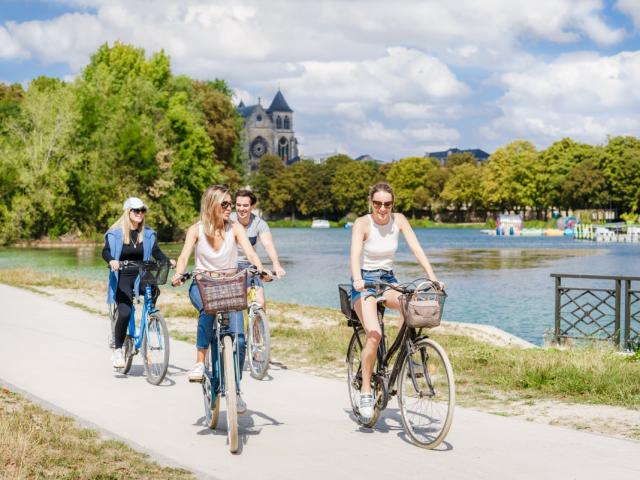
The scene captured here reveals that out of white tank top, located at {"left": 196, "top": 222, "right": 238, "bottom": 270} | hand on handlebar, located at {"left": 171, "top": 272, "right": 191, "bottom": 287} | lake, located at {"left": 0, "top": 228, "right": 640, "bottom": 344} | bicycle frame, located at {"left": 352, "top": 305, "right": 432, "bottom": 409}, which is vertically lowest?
lake, located at {"left": 0, "top": 228, "right": 640, "bottom": 344}

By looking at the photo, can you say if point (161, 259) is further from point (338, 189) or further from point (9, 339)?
point (338, 189)

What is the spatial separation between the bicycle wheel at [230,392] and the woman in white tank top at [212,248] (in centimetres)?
20

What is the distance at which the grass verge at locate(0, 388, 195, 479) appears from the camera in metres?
5.20

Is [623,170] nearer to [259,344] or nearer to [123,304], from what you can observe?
[259,344]

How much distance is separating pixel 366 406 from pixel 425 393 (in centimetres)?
60

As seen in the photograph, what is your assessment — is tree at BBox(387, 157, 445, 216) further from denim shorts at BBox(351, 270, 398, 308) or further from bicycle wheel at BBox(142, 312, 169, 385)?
denim shorts at BBox(351, 270, 398, 308)

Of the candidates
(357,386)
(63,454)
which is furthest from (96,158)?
(63,454)

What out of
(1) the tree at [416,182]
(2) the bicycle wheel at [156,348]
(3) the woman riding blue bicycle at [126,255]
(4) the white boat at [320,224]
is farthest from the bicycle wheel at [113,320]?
(4) the white boat at [320,224]

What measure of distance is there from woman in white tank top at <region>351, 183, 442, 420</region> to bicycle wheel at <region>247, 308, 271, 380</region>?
2.48 m

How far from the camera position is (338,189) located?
475 feet

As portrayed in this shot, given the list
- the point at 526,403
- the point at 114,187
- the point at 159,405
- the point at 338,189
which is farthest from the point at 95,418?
the point at 338,189

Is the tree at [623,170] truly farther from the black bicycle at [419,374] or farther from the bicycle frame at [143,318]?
the black bicycle at [419,374]

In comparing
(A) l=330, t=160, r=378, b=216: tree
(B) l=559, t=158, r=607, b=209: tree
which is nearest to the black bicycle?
(B) l=559, t=158, r=607, b=209: tree

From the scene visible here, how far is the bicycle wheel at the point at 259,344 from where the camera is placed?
8.83 metres
